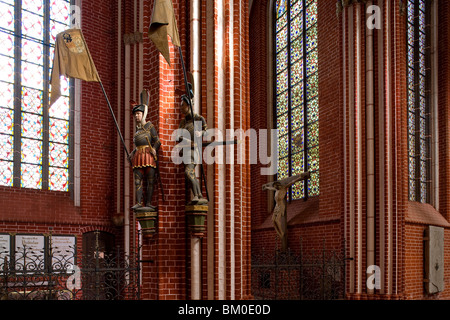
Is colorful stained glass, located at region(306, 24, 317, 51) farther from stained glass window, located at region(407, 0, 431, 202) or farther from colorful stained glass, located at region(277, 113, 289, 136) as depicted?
stained glass window, located at region(407, 0, 431, 202)

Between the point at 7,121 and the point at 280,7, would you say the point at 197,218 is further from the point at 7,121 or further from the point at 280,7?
the point at 280,7

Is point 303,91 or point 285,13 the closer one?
point 303,91

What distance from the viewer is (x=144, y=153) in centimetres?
686

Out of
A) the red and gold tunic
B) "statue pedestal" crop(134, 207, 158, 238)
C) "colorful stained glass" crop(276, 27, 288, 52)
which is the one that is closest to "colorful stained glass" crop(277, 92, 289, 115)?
"colorful stained glass" crop(276, 27, 288, 52)

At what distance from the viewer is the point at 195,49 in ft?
24.3

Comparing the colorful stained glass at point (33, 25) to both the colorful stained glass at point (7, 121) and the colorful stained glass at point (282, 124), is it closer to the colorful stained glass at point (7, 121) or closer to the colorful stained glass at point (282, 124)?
the colorful stained glass at point (7, 121)

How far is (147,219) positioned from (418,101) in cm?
863

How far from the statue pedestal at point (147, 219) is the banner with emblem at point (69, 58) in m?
1.92

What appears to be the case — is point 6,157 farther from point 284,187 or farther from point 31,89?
point 284,187

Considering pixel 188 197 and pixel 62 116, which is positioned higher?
pixel 62 116

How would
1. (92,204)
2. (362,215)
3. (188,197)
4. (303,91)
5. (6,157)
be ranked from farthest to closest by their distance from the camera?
(303,91) < (92,204) < (6,157) < (362,215) < (188,197)

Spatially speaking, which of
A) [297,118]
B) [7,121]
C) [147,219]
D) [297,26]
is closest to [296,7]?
[297,26]

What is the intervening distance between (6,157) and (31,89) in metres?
1.80

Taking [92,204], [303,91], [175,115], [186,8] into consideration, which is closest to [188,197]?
[175,115]
